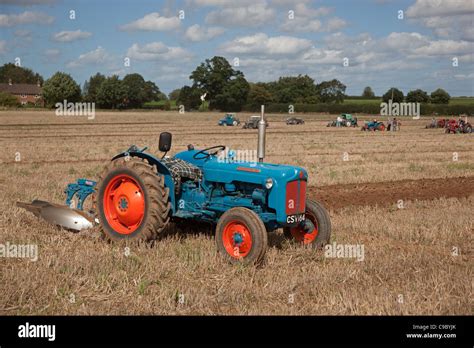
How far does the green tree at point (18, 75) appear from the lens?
124 m

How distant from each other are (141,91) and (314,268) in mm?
75019

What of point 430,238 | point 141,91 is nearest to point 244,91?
point 141,91

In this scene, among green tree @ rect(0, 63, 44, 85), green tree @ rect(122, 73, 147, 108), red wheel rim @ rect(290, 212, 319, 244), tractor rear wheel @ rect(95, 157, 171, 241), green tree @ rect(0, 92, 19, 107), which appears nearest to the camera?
tractor rear wheel @ rect(95, 157, 171, 241)

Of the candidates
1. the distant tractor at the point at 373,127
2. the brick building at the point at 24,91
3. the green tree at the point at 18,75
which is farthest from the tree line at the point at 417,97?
the green tree at the point at 18,75

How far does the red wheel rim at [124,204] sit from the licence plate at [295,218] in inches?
69.6

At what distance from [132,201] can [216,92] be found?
60.3m

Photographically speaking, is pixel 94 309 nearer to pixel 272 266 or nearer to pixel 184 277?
pixel 184 277

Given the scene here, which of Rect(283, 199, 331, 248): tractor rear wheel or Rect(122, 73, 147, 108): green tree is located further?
Rect(122, 73, 147, 108): green tree

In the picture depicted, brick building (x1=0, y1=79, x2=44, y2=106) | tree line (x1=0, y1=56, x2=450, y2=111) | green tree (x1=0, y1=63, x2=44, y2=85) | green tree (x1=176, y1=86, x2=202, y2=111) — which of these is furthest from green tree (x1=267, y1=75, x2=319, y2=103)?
green tree (x1=0, y1=63, x2=44, y2=85)

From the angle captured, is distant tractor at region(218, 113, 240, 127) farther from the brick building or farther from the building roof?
the building roof

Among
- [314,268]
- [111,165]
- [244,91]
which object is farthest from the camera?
[244,91]

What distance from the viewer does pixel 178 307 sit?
5.01 m

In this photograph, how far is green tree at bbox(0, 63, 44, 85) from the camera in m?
124

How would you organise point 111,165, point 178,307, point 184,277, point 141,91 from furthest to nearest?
point 141,91, point 111,165, point 184,277, point 178,307
